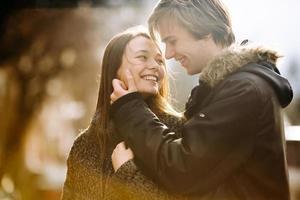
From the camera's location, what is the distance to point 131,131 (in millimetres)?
1629

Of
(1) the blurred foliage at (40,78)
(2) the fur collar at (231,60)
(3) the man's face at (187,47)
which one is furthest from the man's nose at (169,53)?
(1) the blurred foliage at (40,78)

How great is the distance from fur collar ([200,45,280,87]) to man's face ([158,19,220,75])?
0.08m

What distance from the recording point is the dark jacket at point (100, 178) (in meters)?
1.83

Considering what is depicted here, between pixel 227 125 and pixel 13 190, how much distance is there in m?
3.35

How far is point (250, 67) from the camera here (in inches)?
61.0

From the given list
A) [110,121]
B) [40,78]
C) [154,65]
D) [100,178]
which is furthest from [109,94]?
[40,78]

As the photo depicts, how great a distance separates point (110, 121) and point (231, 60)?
2.01 feet

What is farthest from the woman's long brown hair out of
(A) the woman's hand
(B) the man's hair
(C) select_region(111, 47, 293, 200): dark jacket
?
(C) select_region(111, 47, 293, 200): dark jacket

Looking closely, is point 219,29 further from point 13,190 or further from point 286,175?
point 13,190

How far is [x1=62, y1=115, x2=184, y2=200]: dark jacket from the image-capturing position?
1.83 m

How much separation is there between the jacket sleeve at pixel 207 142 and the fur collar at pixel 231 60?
5 centimetres

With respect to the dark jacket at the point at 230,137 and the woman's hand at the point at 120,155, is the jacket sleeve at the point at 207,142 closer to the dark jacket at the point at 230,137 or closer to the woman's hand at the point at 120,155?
the dark jacket at the point at 230,137

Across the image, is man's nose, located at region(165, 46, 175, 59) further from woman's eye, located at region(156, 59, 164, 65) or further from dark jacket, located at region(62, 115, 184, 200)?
dark jacket, located at region(62, 115, 184, 200)

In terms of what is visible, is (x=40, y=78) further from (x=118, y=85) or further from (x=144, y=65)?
(x=118, y=85)
